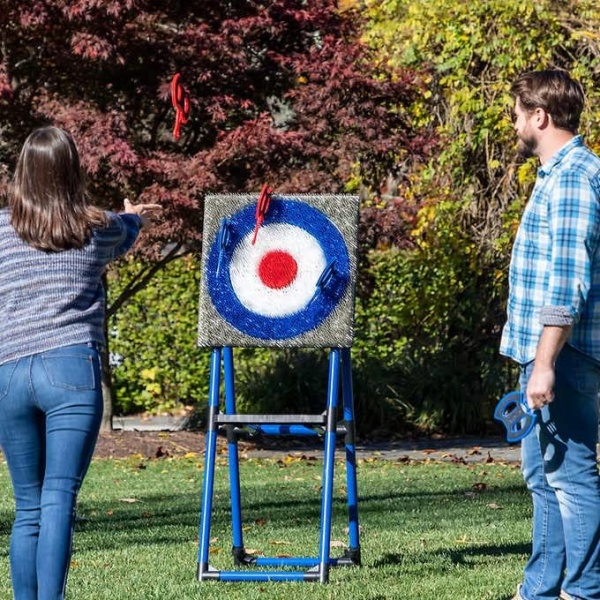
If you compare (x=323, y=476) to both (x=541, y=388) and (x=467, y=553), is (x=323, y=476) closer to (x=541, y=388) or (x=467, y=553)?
(x=467, y=553)

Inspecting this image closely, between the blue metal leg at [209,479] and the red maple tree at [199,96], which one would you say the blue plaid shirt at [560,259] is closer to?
the blue metal leg at [209,479]

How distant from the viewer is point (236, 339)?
5980mm

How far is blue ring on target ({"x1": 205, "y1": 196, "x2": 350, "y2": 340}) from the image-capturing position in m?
5.95

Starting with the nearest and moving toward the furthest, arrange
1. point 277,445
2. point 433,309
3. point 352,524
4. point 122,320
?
1. point 352,524
2. point 277,445
3. point 433,309
4. point 122,320

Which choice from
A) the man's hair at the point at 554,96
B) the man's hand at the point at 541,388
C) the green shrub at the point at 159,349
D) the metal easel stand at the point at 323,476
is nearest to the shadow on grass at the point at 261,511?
the metal easel stand at the point at 323,476

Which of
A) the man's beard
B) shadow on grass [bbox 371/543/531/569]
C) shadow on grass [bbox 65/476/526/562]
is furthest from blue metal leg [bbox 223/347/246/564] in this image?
the man's beard

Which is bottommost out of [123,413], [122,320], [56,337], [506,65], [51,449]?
[123,413]

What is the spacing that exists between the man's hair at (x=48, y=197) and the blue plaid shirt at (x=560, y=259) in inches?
61.2

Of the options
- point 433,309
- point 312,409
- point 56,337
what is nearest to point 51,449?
point 56,337

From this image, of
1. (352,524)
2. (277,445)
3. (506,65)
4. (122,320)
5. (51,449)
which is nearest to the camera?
(51,449)

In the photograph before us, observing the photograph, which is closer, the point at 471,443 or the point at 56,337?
the point at 56,337

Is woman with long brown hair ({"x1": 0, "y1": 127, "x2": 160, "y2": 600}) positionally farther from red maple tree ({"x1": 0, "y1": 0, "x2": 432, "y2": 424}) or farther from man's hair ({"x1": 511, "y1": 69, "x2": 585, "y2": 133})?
red maple tree ({"x1": 0, "y1": 0, "x2": 432, "y2": 424})

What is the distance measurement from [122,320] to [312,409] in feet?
10.1

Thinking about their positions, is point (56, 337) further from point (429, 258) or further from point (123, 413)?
point (123, 413)
